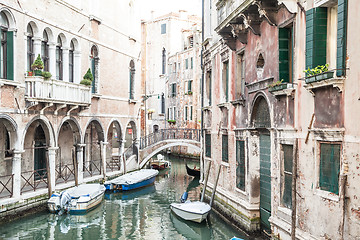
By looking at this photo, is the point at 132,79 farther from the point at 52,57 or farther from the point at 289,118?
the point at 289,118

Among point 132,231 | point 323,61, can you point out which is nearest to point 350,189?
point 323,61

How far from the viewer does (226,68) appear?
505 inches

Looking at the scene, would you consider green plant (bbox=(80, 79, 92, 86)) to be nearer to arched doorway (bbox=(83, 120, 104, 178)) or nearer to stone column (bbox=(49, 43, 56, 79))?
stone column (bbox=(49, 43, 56, 79))

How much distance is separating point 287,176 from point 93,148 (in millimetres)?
12672

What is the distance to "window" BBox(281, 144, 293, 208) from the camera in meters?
7.99

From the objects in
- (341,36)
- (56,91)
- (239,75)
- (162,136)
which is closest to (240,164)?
(239,75)

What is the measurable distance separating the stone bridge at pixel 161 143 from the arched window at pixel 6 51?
1092cm

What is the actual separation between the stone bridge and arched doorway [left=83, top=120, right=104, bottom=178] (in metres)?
3.33

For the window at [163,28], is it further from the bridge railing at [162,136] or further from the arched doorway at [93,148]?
the arched doorway at [93,148]

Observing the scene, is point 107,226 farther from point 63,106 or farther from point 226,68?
point 226,68

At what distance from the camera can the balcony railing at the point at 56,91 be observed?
1295cm

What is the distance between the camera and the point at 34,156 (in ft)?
52.4

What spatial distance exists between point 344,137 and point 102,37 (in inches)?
542

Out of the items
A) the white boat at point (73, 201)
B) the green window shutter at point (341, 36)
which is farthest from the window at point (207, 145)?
the green window shutter at point (341, 36)
